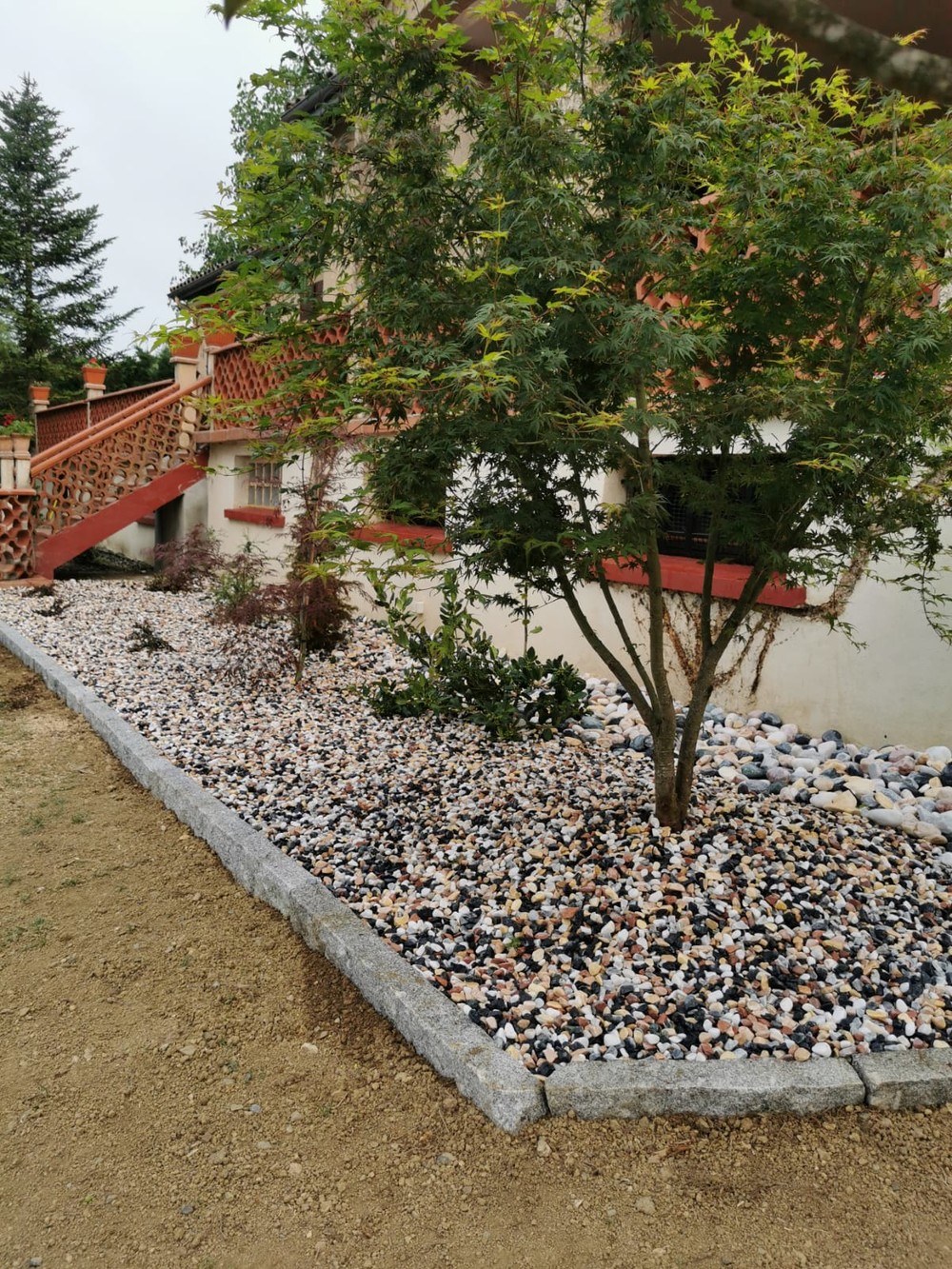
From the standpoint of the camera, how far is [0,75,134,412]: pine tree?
25.6 m

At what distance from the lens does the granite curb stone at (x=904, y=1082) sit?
2316mm

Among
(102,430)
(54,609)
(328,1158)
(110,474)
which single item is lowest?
(54,609)

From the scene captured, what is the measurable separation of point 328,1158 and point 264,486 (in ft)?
29.9

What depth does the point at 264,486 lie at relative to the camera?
10422mm

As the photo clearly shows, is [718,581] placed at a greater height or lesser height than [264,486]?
greater

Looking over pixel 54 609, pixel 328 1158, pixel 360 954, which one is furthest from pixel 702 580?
pixel 54 609

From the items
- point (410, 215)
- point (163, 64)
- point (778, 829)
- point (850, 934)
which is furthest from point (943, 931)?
point (163, 64)

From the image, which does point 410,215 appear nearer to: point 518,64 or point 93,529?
point 518,64

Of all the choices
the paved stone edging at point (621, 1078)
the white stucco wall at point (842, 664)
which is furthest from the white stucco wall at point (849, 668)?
the paved stone edging at point (621, 1078)

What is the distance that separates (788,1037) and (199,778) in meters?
3.08

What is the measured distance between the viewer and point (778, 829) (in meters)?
3.63

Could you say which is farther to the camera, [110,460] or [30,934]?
[110,460]

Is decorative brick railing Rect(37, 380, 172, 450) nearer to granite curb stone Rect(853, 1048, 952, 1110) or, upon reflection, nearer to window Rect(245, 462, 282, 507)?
window Rect(245, 462, 282, 507)

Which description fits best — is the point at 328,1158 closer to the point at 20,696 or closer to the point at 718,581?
the point at 718,581
